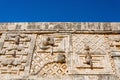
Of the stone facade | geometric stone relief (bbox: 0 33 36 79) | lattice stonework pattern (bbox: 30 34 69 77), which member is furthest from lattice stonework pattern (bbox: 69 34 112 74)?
geometric stone relief (bbox: 0 33 36 79)

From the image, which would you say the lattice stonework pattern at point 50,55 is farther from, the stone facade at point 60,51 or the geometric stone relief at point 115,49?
the geometric stone relief at point 115,49

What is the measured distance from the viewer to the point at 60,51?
470cm

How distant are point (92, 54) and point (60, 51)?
27.9 inches

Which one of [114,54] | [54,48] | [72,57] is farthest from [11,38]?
[114,54]

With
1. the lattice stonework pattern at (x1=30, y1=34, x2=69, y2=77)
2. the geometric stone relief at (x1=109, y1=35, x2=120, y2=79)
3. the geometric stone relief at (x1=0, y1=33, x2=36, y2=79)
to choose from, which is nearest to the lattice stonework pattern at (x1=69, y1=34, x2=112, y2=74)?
the geometric stone relief at (x1=109, y1=35, x2=120, y2=79)

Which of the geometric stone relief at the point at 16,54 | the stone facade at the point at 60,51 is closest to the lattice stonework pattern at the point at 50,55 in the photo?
the stone facade at the point at 60,51

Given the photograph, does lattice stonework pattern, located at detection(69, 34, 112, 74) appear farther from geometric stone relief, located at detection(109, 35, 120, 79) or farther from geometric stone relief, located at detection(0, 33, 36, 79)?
geometric stone relief, located at detection(0, 33, 36, 79)

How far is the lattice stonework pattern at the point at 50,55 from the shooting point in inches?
172

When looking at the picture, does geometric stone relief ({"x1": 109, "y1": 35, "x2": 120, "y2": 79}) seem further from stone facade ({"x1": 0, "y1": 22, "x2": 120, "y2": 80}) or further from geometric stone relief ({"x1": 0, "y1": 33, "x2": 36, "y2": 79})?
geometric stone relief ({"x1": 0, "y1": 33, "x2": 36, "y2": 79})

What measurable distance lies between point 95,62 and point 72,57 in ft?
1.64

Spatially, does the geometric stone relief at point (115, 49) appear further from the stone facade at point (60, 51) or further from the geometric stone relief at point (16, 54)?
the geometric stone relief at point (16, 54)

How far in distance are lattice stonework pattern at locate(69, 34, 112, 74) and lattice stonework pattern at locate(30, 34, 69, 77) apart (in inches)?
8.0

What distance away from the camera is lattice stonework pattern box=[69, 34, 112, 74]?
14.2 feet

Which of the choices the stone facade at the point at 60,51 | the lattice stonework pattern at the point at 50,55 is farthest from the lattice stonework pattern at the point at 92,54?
the lattice stonework pattern at the point at 50,55
